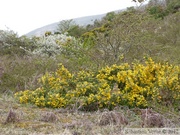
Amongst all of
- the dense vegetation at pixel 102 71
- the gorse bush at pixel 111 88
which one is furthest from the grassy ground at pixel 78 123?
Result: the dense vegetation at pixel 102 71

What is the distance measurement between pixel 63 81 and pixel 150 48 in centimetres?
553

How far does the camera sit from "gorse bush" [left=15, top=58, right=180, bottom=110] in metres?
Answer: 5.75

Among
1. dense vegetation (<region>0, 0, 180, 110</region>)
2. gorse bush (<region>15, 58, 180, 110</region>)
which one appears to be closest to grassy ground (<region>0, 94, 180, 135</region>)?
gorse bush (<region>15, 58, 180, 110</region>)

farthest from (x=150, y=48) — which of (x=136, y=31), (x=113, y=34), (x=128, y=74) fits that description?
(x=128, y=74)

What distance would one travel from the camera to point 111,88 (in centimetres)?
642

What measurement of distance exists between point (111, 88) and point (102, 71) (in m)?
0.44

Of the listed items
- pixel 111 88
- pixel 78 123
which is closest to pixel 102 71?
pixel 111 88

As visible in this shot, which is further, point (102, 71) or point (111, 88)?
point (102, 71)

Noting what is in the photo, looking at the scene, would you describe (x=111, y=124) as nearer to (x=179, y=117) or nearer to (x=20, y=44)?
(x=179, y=117)

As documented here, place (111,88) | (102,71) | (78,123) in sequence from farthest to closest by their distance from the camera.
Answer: (102,71) < (111,88) < (78,123)

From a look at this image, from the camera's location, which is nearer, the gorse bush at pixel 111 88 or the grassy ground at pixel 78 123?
the grassy ground at pixel 78 123

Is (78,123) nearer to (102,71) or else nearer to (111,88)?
(111,88)

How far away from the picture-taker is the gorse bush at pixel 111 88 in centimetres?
575

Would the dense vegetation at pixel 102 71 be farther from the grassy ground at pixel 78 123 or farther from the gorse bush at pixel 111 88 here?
the grassy ground at pixel 78 123
